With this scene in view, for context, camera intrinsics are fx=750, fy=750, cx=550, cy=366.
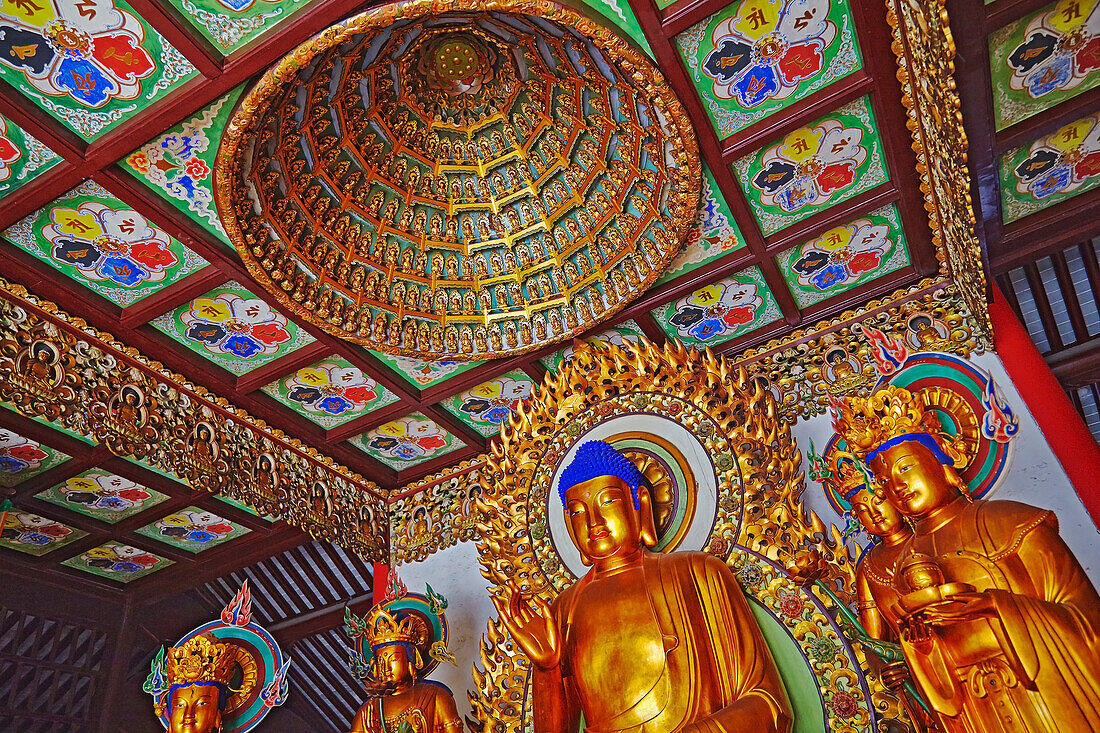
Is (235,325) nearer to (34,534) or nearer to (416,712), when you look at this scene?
(416,712)

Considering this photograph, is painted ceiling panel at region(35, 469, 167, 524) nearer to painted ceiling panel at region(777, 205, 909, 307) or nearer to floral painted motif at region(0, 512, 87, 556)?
floral painted motif at region(0, 512, 87, 556)

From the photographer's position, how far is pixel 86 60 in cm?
319

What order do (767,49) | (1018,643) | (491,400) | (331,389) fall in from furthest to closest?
(491,400) < (331,389) < (767,49) < (1018,643)

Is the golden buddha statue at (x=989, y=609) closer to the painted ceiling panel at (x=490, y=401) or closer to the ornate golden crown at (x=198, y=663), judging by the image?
the painted ceiling panel at (x=490, y=401)

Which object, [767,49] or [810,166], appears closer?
[767,49]

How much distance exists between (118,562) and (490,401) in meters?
4.01

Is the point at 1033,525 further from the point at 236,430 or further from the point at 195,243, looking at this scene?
the point at 236,430

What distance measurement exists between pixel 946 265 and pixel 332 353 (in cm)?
387

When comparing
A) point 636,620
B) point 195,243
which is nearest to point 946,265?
point 636,620

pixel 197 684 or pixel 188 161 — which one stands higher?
pixel 188 161

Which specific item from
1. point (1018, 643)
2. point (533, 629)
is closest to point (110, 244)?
point (533, 629)

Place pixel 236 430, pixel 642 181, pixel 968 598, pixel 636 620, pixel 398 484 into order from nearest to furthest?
pixel 968 598 < pixel 636 620 < pixel 642 181 < pixel 236 430 < pixel 398 484

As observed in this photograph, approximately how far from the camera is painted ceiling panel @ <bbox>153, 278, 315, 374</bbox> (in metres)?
4.49

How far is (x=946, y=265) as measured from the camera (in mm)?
4512
